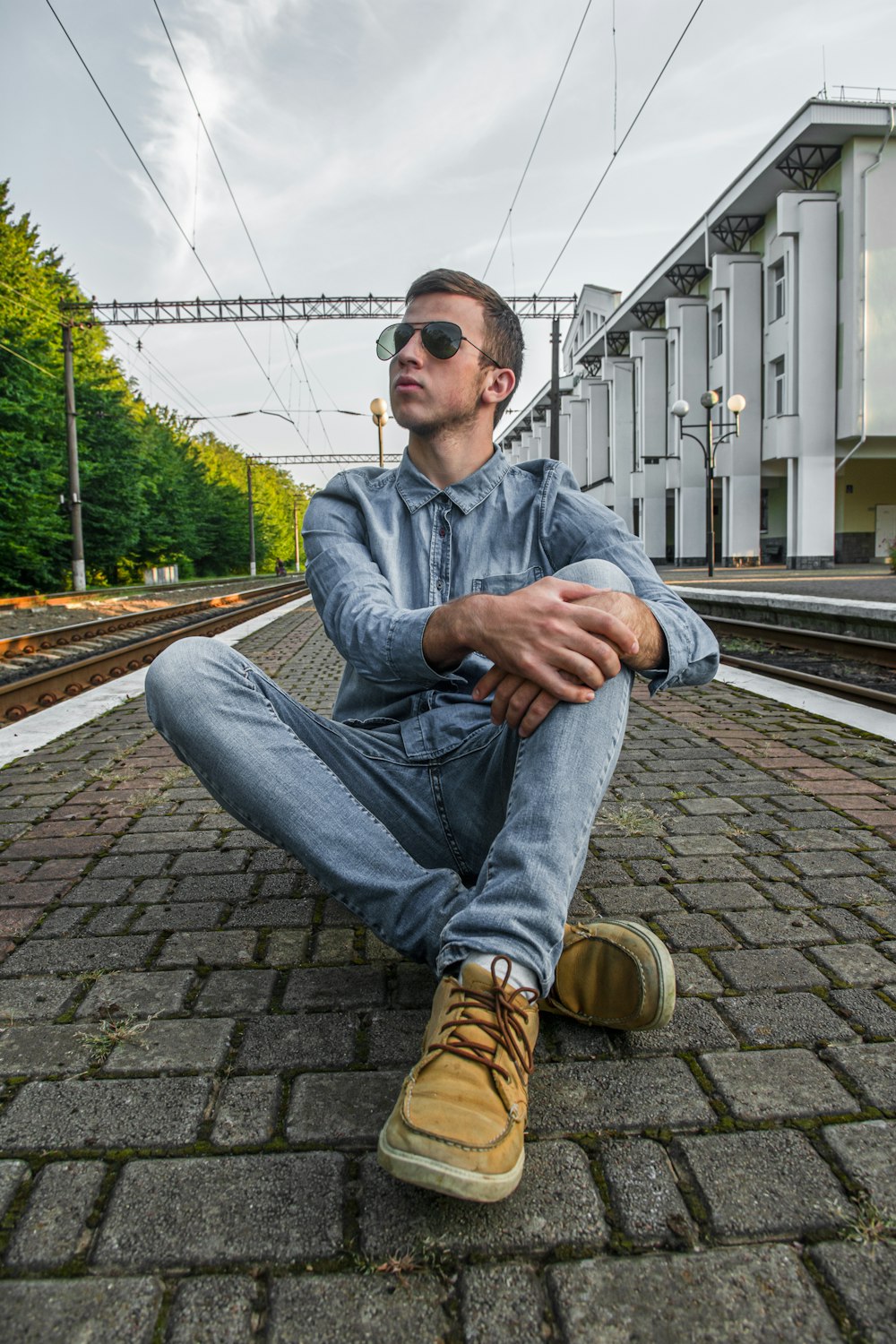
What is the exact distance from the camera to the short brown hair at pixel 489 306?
8.64 ft

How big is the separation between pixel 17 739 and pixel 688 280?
3760cm

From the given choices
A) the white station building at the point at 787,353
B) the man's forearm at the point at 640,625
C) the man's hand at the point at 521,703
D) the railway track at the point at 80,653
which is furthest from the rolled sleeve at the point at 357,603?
the white station building at the point at 787,353

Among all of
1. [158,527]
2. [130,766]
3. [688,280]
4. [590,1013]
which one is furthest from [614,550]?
[158,527]

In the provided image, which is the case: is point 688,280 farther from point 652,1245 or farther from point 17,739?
point 652,1245

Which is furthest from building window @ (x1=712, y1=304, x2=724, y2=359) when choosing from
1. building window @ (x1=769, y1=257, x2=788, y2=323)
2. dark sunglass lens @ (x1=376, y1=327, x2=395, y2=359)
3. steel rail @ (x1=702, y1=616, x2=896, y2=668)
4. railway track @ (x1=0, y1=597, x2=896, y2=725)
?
dark sunglass lens @ (x1=376, y1=327, x2=395, y2=359)

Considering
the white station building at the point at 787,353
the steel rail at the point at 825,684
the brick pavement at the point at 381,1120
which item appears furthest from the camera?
the white station building at the point at 787,353

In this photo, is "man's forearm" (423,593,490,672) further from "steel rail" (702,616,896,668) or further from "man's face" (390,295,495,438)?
"steel rail" (702,616,896,668)

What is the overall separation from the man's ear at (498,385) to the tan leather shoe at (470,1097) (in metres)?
1.66

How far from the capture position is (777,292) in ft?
102

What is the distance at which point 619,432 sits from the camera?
149ft

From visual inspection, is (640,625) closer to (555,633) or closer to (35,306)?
(555,633)

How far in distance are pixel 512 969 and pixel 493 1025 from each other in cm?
11

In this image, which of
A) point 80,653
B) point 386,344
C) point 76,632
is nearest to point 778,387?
point 76,632

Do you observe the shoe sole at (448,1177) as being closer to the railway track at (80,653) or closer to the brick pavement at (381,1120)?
the brick pavement at (381,1120)
